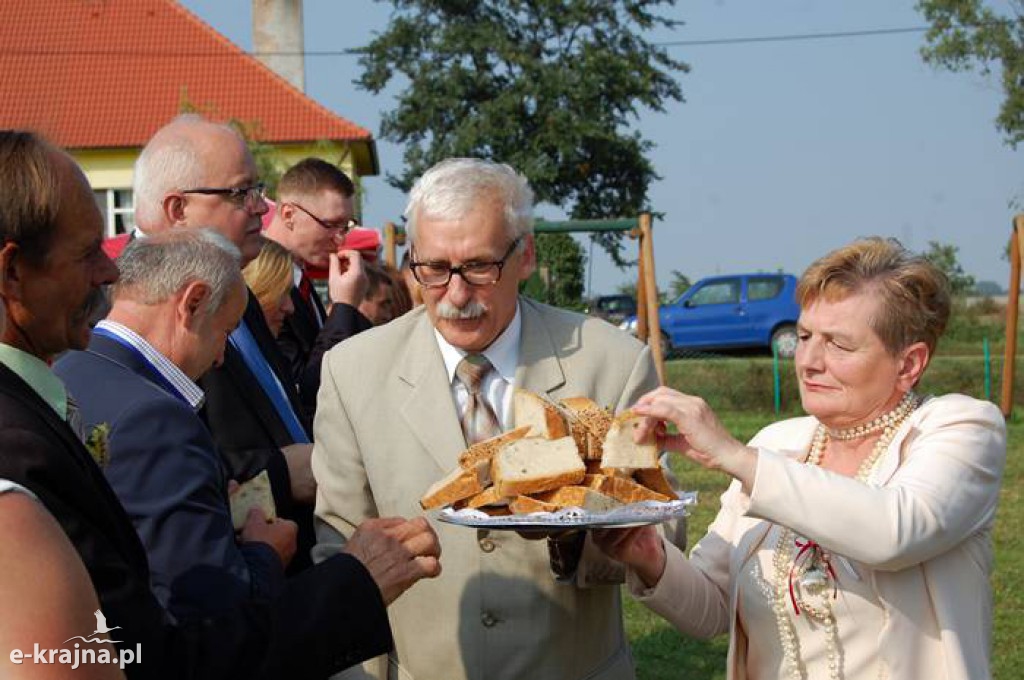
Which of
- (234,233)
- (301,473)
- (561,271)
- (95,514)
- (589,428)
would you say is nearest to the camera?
(95,514)

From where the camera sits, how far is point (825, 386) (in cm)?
332

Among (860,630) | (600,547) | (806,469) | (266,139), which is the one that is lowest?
(860,630)

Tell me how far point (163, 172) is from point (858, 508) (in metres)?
2.95

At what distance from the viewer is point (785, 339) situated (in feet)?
88.5

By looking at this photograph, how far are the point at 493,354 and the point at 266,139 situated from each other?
3008 centimetres

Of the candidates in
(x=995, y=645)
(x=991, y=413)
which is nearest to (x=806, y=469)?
(x=991, y=413)

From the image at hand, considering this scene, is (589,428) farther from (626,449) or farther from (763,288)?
(763,288)

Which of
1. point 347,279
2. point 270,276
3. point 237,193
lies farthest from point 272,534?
point 347,279

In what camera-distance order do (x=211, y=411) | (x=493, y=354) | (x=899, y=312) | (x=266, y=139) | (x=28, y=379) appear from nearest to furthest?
(x=28, y=379) < (x=899, y=312) < (x=493, y=354) < (x=211, y=411) < (x=266, y=139)

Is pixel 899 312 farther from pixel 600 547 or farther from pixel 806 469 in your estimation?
pixel 600 547

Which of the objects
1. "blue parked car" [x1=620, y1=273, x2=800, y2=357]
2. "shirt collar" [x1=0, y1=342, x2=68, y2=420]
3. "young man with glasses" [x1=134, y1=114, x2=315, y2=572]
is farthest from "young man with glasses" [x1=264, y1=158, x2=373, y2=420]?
"blue parked car" [x1=620, y1=273, x2=800, y2=357]

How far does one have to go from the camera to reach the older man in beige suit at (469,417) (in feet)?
11.5

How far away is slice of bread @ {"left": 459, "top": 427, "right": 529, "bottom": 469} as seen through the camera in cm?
312

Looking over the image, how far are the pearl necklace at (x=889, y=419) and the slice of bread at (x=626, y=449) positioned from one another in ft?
2.03
